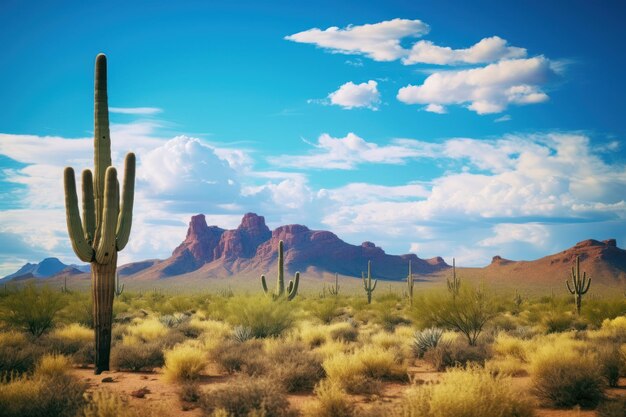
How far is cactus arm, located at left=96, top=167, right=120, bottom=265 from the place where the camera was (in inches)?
507

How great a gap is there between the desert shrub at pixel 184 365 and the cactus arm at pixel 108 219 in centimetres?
320

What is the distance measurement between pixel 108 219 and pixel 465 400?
9.81 meters

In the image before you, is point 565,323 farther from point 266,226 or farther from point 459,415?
point 266,226

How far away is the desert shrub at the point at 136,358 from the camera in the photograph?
45.1ft

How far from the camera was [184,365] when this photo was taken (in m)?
12.2

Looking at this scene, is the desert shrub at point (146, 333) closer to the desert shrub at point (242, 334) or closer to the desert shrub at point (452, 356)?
the desert shrub at point (242, 334)

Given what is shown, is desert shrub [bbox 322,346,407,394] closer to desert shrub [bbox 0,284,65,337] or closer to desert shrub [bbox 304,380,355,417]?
desert shrub [bbox 304,380,355,417]

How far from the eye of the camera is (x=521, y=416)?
27.6ft

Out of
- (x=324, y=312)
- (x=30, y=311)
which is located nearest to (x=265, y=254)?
(x=324, y=312)

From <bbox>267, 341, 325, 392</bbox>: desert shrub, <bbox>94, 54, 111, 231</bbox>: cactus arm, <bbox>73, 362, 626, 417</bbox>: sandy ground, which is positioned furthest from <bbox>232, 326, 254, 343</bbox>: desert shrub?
<bbox>94, 54, 111, 231</bbox>: cactus arm

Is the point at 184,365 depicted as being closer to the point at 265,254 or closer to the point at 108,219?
the point at 108,219

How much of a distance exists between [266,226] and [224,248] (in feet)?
67.2

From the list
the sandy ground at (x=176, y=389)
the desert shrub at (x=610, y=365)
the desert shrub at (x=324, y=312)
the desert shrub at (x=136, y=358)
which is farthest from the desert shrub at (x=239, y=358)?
the desert shrub at (x=324, y=312)

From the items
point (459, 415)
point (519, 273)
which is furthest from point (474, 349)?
point (519, 273)
